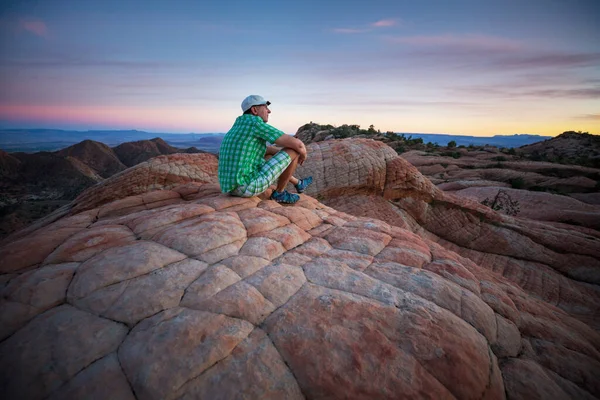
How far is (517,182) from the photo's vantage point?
1878cm

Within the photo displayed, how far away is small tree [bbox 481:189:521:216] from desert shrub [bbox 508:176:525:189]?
4.06 metres

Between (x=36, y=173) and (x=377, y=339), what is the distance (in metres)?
63.5

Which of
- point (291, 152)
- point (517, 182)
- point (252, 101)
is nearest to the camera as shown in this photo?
point (252, 101)

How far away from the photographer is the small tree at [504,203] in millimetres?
14005

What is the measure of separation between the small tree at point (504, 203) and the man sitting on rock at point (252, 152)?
1337cm

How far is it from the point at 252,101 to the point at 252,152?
35.5 inches

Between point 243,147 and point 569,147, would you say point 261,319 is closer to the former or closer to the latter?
point 243,147

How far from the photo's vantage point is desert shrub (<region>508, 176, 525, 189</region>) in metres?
18.5

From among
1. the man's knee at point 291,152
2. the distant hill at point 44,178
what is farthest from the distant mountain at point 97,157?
the man's knee at point 291,152

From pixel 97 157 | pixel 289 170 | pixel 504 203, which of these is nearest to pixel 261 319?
pixel 289 170

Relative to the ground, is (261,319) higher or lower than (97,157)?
higher

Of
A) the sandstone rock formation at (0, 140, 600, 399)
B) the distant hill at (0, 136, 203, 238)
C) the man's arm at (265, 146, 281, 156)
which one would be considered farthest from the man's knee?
the distant hill at (0, 136, 203, 238)

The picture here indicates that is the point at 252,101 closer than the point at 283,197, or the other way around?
the point at 252,101

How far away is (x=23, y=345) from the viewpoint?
1.87 meters
